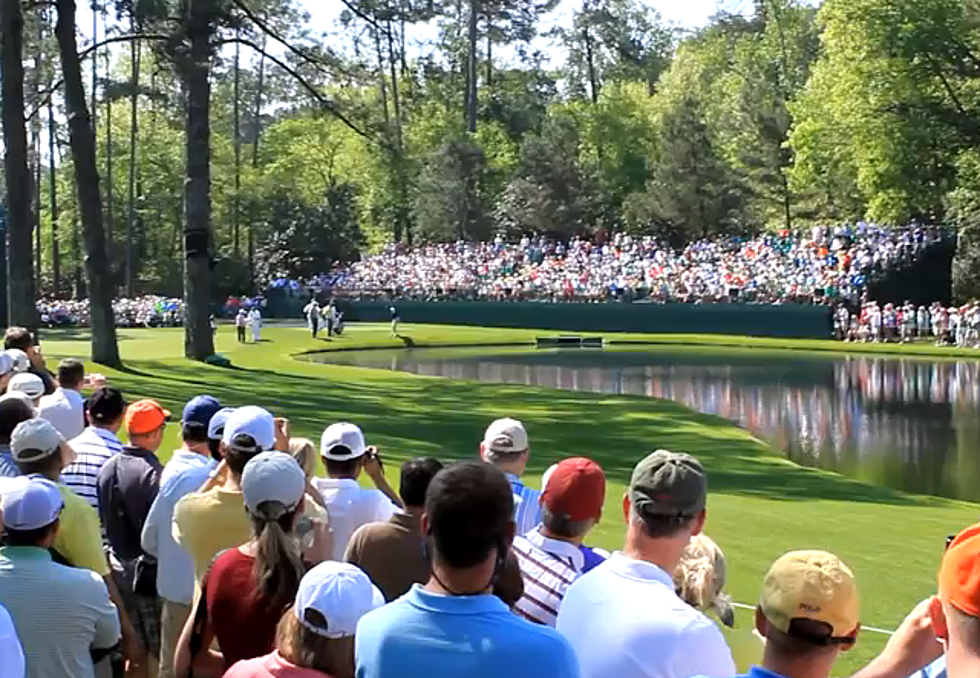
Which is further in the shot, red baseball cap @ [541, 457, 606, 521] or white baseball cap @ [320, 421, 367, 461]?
white baseball cap @ [320, 421, 367, 461]

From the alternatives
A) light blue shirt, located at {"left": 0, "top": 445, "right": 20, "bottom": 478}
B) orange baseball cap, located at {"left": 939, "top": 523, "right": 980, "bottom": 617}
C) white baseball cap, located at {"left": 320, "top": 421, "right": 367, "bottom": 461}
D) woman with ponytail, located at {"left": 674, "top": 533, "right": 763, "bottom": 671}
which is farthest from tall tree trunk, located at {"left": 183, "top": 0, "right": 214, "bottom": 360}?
orange baseball cap, located at {"left": 939, "top": 523, "right": 980, "bottom": 617}

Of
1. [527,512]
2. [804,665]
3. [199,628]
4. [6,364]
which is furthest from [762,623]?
[6,364]

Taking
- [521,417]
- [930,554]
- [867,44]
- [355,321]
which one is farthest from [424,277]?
[930,554]

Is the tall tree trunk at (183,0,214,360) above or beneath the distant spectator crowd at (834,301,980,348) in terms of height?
above

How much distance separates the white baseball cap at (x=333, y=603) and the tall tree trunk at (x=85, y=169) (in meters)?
23.4

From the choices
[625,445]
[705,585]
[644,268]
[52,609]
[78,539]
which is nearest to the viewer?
[705,585]

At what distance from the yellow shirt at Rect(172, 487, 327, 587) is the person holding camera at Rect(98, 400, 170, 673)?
3.25 ft

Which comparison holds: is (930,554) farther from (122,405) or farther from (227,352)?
(227,352)

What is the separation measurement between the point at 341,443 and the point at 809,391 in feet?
80.7

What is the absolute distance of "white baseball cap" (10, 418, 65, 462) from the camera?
5723 mm

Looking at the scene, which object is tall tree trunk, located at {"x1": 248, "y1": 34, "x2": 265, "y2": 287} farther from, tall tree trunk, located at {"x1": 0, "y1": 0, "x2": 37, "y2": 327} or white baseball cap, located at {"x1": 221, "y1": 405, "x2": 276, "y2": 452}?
white baseball cap, located at {"x1": 221, "y1": 405, "x2": 276, "y2": 452}

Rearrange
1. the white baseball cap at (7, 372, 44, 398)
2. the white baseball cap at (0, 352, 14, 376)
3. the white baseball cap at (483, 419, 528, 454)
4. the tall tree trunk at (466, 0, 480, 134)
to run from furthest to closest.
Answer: the tall tree trunk at (466, 0, 480, 134) → the white baseball cap at (0, 352, 14, 376) → the white baseball cap at (7, 372, 44, 398) → the white baseball cap at (483, 419, 528, 454)

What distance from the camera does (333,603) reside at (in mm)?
3650

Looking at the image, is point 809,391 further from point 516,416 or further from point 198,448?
point 198,448
